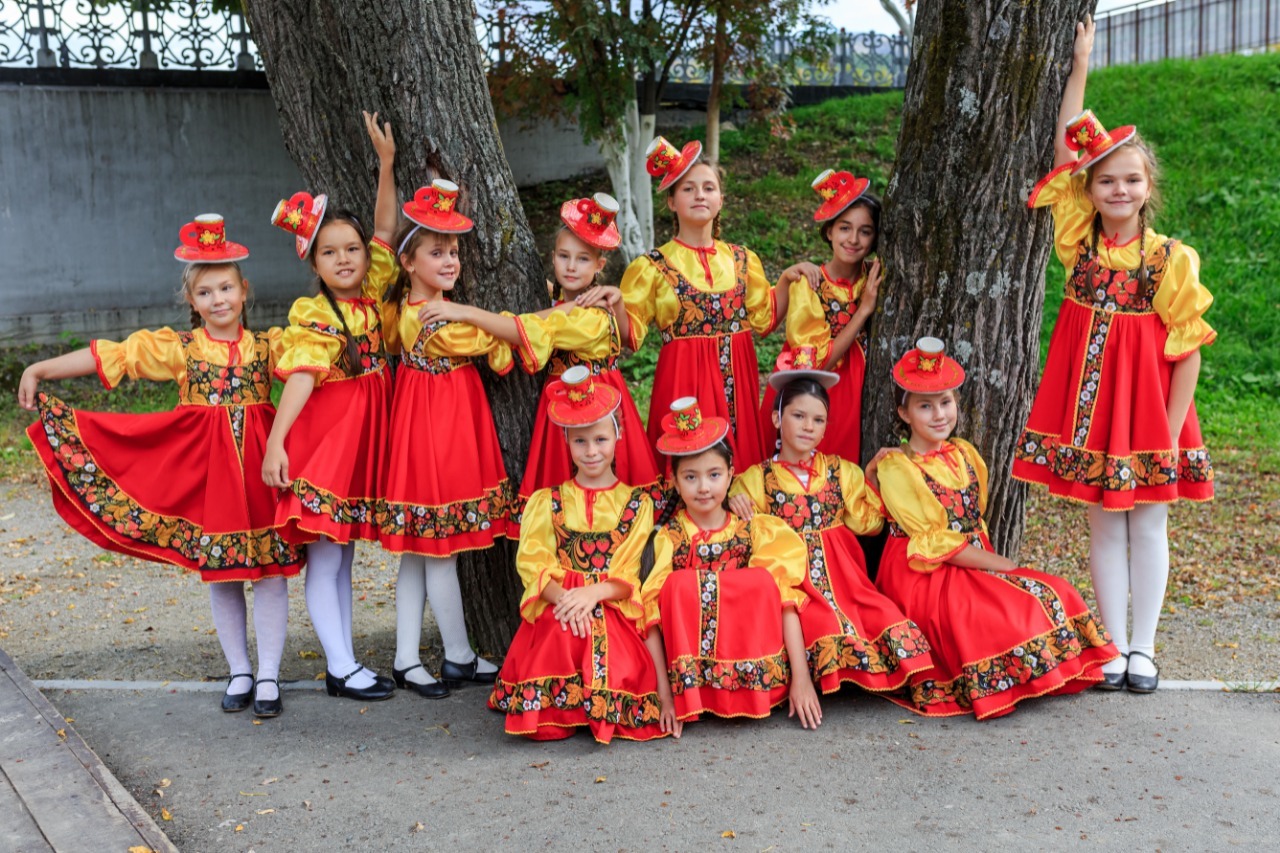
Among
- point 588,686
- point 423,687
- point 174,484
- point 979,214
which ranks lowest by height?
point 423,687

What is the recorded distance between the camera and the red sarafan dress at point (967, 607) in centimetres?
363

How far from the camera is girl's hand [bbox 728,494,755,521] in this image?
3855 mm

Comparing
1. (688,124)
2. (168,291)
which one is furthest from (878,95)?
(168,291)

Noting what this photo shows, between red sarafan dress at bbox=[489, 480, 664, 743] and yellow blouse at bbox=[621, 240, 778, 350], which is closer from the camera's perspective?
red sarafan dress at bbox=[489, 480, 664, 743]

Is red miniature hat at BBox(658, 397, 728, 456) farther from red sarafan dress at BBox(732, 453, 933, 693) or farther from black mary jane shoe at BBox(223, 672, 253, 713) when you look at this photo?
black mary jane shoe at BBox(223, 672, 253, 713)

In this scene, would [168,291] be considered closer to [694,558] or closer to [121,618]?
[121,618]

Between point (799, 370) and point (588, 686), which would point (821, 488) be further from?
point (588, 686)

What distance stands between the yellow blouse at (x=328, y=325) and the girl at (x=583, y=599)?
0.71 meters

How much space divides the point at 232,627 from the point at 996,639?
250cm

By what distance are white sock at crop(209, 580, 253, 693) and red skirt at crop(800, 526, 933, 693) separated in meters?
Result: 1.89

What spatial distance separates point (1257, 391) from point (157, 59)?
9.54 metres

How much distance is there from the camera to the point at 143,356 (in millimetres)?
3900

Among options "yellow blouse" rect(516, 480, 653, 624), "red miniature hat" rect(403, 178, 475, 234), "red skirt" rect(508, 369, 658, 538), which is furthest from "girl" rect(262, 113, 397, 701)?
"yellow blouse" rect(516, 480, 653, 624)

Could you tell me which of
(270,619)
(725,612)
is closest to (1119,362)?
(725,612)
